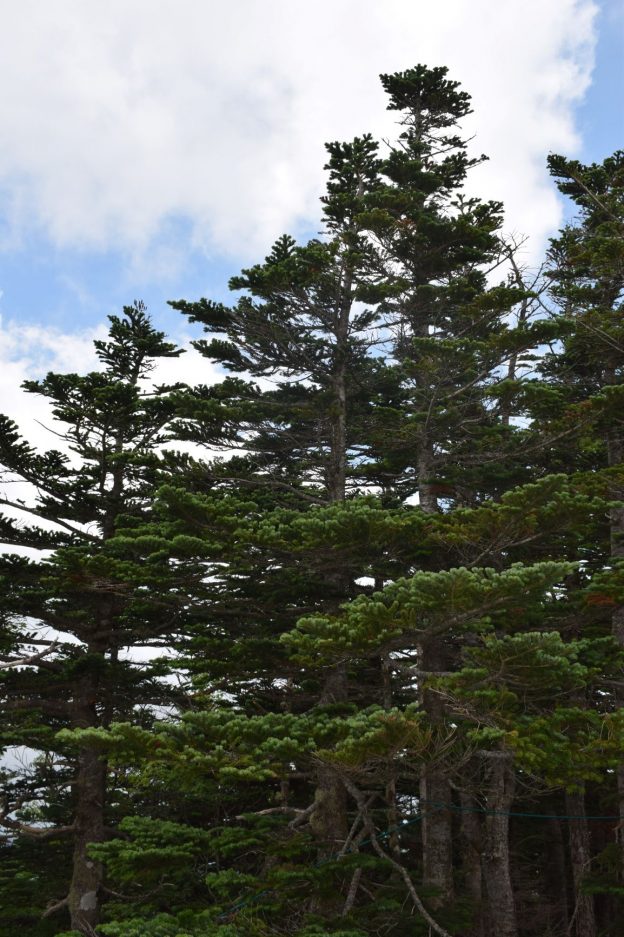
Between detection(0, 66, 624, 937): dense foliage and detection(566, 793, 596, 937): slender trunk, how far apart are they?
8 centimetres

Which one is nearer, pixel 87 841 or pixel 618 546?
pixel 87 841

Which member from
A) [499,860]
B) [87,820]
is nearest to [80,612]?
[87,820]

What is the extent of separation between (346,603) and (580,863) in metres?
12.4

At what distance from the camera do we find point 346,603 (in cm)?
1084

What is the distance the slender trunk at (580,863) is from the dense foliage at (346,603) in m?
0.08

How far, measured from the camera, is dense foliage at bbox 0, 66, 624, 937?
10609 millimetres

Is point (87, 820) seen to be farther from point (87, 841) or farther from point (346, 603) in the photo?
point (346, 603)

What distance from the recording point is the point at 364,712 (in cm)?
1106

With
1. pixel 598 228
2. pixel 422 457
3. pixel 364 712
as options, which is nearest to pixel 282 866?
pixel 364 712

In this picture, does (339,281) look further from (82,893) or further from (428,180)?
(82,893)

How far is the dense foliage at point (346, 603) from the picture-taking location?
1061cm

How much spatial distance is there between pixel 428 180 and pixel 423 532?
1048cm

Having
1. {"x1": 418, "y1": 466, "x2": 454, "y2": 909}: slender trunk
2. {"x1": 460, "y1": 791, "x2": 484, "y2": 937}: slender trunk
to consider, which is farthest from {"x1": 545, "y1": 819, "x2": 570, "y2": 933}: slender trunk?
{"x1": 418, "y1": 466, "x2": 454, "y2": 909}: slender trunk

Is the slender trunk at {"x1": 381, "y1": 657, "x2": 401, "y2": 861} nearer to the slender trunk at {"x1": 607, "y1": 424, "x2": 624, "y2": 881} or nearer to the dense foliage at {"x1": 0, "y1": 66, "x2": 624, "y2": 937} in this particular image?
the dense foliage at {"x1": 0, "y1": 66, "x2": 624, "y2": 937}
